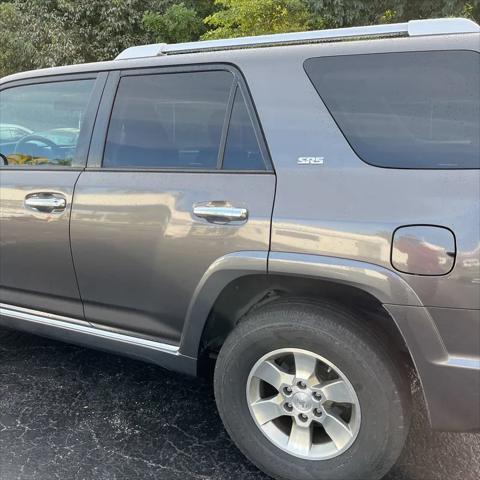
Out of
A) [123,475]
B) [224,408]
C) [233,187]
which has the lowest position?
[123,475]

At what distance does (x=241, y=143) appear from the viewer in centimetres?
227

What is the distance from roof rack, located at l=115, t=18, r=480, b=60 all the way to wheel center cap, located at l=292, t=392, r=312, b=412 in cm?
153

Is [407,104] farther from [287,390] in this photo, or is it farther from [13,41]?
[13,41]

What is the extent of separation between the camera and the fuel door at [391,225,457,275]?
5.85ft

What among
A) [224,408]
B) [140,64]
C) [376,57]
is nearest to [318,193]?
[376,57]

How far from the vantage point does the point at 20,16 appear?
48.5 ft

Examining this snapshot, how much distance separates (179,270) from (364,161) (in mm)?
945

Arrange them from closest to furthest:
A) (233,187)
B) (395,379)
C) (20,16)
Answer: (395,379), (233,187), (20,16)

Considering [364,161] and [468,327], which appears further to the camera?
[364,161]

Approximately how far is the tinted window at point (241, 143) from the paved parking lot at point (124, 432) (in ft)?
4.56

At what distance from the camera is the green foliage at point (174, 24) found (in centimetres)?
1371

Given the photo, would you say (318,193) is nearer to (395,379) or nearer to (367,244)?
(367,244)

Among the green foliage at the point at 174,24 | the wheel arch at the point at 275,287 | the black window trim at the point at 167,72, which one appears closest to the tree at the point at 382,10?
the green foliage at the point at 174,24

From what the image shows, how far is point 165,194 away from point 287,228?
2.10 ft
